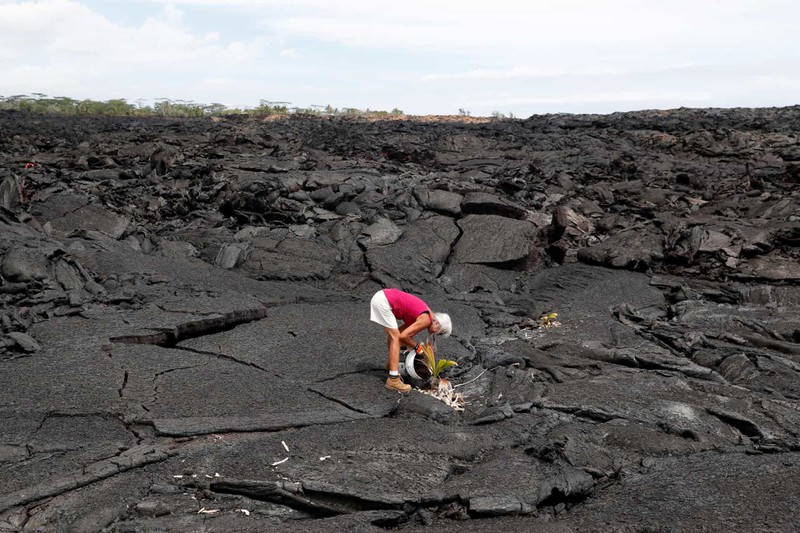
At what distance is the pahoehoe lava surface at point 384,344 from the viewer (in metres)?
5.12

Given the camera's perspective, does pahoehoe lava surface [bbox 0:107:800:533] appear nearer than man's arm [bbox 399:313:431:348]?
Yes

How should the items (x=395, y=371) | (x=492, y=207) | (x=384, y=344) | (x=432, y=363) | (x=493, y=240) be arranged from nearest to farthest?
1. (x=395, y=371)
2. (x=432, y=363)
3. (x=384, y=344)
4. (x=493, y=240)
5. (x=492, y=207)

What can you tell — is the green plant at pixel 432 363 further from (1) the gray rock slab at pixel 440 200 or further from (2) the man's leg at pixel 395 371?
(1) the gray rock slab at pixel 440 200

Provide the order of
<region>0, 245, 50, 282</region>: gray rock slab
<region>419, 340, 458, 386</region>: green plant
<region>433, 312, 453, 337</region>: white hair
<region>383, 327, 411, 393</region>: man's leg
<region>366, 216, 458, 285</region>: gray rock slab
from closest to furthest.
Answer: <region>383, 327, 411, 393</region>: man's leg, <region>419, 340, 458, 386</region>: green plant, <region>433, 312, 453, 337</region>: white hair, <region>0, 245, 50, 282</region>: gray rock slab, <region>366, 216, 458, 285</region>: gray rock slab

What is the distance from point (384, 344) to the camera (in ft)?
29.3

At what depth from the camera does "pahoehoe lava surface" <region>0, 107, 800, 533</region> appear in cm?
512

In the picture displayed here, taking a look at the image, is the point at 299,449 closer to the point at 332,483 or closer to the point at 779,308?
the point at 332,483

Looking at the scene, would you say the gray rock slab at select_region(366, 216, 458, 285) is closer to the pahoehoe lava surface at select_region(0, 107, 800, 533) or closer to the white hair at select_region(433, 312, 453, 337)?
the pahoehoe lava surface at select_region(0, 107, 800, 533)

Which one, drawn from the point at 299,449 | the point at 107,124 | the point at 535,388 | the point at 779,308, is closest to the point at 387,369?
the point at 535,388

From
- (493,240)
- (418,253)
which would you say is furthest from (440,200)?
(418,253)

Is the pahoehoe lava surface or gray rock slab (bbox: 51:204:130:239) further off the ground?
gray rock slab (bbox: 51:204:130:239)

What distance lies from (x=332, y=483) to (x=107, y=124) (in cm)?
2452

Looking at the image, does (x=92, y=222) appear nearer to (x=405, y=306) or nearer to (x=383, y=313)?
(x=383, y=313)

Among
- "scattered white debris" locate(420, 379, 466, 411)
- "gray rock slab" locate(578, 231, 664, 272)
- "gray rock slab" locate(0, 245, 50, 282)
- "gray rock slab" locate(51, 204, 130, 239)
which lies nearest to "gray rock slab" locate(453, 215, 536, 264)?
"gray rock slab" locate(578, 231, 664, 272)
